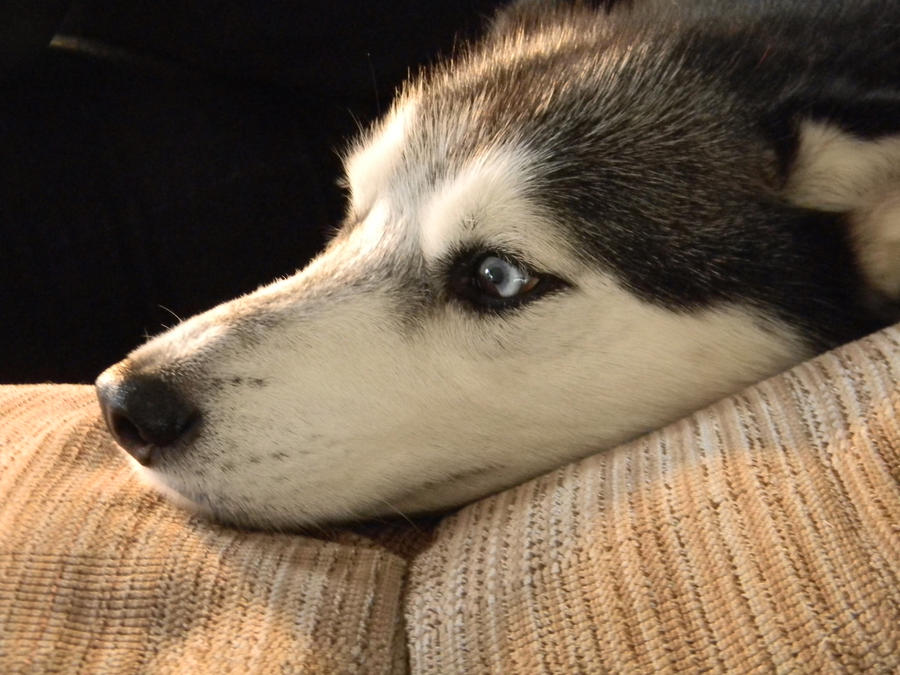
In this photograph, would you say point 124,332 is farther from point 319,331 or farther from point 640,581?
point 640,581

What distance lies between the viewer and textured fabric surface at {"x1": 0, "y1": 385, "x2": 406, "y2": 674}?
0.80m

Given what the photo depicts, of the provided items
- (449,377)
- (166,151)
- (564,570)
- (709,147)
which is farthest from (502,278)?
(166,151)

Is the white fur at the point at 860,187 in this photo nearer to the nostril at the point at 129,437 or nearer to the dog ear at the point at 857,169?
the dog ear at the point at 857,169

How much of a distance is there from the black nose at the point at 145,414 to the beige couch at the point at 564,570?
72 mm

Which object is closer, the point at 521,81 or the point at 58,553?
the point at 58,553

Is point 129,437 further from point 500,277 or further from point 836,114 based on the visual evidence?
point 836,114

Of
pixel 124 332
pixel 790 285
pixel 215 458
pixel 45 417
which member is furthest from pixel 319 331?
pixel 124 332

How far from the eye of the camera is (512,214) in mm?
1176

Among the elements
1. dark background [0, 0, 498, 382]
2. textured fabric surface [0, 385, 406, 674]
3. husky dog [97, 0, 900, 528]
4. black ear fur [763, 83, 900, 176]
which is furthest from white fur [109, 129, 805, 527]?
dark background [0, 0, 498, 382]

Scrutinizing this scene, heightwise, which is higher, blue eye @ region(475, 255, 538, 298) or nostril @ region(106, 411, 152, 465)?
blue eye @ region(475, 255, 538, 298)

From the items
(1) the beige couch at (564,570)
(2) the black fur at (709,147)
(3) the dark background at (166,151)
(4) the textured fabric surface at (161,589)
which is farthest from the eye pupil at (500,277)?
(3) the dark background at (166,151)

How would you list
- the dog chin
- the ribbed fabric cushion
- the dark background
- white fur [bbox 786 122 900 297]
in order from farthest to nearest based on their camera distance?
the dark background, white fur [bbox 786 122 900 297], the dog chin, the ribbed fabric cushion

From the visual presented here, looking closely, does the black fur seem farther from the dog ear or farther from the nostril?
the nostril

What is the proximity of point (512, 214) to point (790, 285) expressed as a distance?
428mm
